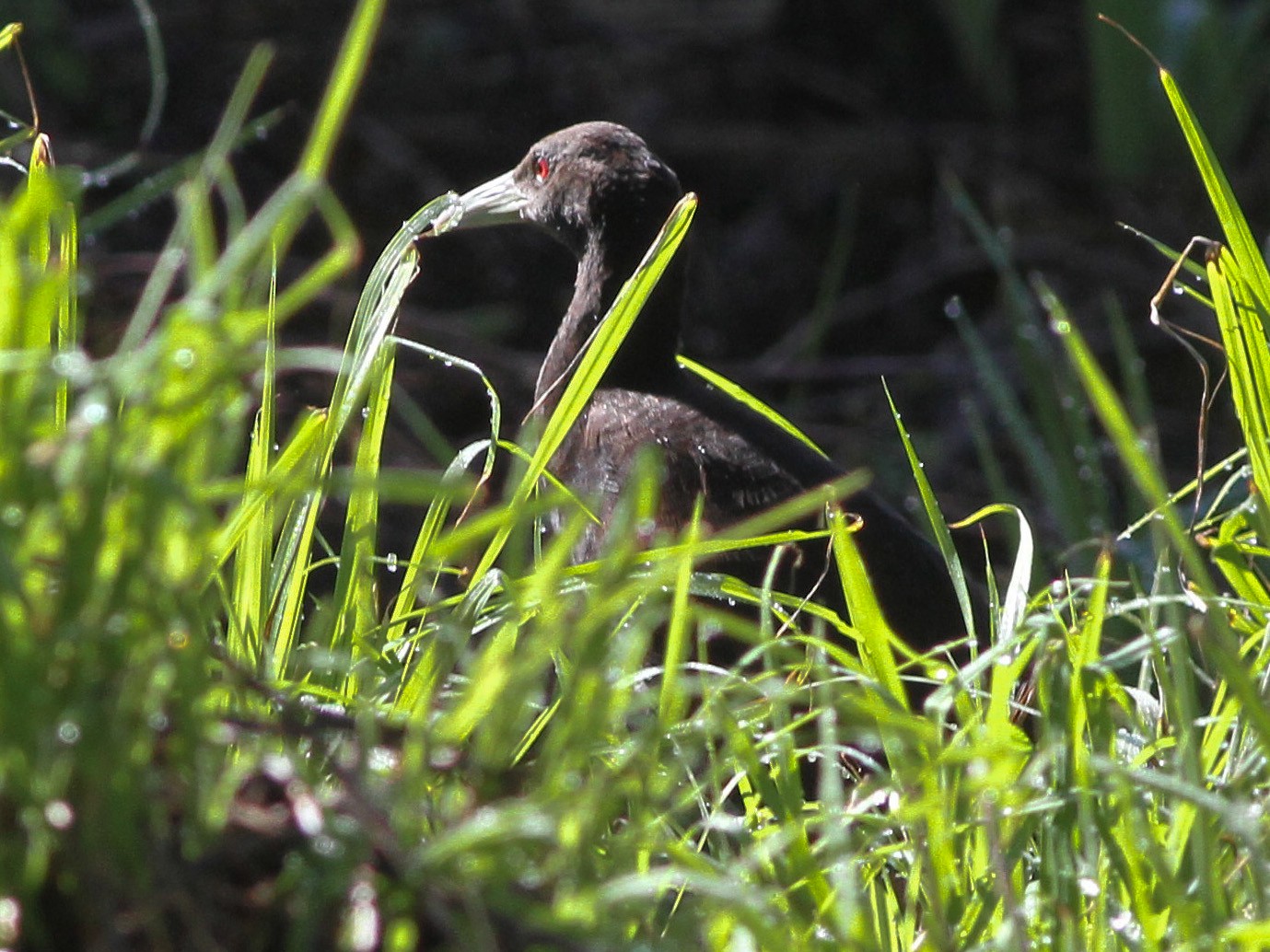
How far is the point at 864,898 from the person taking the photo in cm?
150

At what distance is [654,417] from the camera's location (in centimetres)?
305

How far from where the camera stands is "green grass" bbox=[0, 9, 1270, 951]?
38.3 inches

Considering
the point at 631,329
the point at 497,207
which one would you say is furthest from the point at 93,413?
the point at 497,207

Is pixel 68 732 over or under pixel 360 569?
over

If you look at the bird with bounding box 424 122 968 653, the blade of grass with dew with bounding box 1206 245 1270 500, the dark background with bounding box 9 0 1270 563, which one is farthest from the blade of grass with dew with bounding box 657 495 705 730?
the dark background with bounding box 9 0 1270 563

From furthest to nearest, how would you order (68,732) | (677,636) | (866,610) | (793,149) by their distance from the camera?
1. (793,149)
2. (866,610)
3. (677,636)
4. (68,732)

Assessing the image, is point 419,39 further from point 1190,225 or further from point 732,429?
point 732,429

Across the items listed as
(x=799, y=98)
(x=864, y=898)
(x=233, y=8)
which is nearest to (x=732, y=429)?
(x=864, y=898)

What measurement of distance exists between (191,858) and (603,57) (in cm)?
524

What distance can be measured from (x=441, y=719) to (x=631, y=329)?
7.25 ft

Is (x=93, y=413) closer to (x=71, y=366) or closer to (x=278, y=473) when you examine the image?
(x=71, y=366)

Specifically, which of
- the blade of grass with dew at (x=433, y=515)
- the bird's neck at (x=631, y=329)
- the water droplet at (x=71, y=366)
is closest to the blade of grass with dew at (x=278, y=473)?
the blade of grass with dew at (x=433, y=515)

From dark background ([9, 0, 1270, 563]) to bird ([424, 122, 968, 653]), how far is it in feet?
4.81

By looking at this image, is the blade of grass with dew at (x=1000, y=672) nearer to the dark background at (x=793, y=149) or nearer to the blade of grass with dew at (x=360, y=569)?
the blade of grass with dew at (x=360, y=569)
